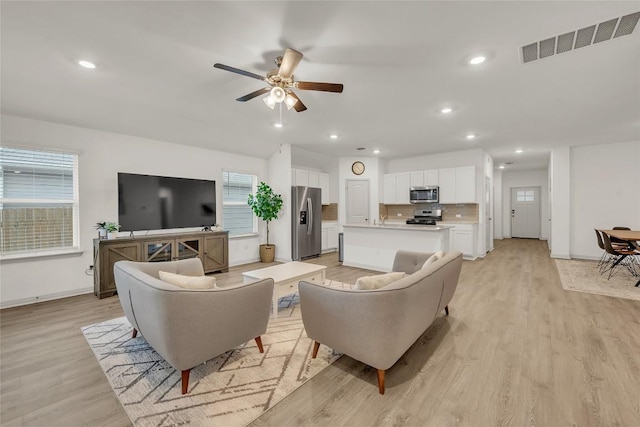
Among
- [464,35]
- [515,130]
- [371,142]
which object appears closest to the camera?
[464,35]

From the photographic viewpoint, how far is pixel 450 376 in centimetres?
212

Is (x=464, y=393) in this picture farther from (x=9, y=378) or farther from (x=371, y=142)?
(x=371, y=142)

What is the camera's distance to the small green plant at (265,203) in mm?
6059

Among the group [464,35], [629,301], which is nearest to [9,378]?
[464,35]

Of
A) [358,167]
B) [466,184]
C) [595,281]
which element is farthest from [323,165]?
[595,281]

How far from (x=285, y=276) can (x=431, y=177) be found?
539cm

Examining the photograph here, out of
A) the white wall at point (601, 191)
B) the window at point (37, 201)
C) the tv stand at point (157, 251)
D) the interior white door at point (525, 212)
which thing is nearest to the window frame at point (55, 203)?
the window at point (37, 201)

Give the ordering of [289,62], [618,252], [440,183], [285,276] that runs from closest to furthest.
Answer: [289,62], [285,276], [618,252], [440,183]

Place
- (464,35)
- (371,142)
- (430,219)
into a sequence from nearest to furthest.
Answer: (464,35) → (371,142) → (430,219)

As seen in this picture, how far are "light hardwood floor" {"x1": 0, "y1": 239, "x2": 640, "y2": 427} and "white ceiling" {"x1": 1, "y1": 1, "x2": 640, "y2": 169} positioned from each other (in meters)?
2.74

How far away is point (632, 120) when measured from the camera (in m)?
4.49

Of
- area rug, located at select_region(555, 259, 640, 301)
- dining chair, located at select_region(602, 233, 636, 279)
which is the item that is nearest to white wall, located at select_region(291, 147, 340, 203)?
area rug, located at select_region(555, 259, 640, 301)

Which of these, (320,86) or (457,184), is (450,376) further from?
(457,184)

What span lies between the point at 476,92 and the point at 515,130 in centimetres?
233
